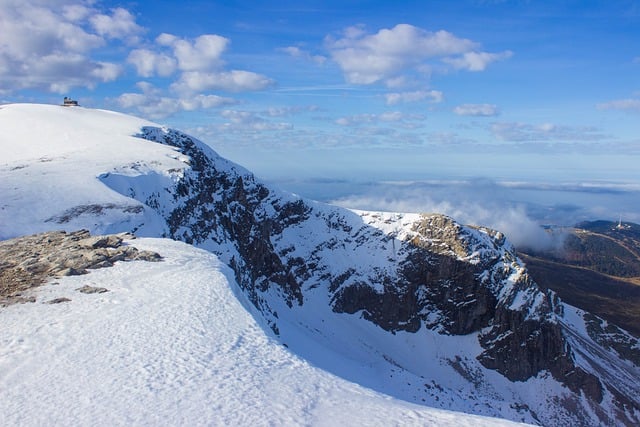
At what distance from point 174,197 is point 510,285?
81.6 metres

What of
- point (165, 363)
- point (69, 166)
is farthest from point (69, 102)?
point (165, 363)

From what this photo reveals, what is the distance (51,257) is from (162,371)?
55.3 ft

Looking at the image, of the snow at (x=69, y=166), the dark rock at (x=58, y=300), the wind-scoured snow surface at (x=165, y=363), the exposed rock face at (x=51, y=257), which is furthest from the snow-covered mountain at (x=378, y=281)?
the dark rock at (x=58, y=300)

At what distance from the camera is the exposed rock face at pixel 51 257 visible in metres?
24.3

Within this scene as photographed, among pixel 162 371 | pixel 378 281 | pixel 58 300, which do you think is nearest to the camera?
pixel 162 371

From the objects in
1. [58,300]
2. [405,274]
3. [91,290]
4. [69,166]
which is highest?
[69,166]

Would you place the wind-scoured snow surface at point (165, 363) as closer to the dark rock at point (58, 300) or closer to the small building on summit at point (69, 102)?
the dark rock at point (58, 300)

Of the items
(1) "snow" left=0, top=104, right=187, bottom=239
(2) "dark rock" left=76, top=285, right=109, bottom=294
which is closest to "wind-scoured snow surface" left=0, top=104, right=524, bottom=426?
(2) "dark rock" left=76, top=285, right=109, bottom=294

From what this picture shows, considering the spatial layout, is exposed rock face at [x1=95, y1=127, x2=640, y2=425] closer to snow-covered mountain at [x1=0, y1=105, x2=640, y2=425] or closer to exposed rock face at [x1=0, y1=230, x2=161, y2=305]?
snow-covered mountain at [x1=0, y1=105, x2=640, y2=425]

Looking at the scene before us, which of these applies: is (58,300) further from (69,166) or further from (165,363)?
(69,166)

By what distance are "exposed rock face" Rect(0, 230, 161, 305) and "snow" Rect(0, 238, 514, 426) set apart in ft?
5.69

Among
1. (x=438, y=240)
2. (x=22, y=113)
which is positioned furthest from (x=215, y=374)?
(x=22, y=113)

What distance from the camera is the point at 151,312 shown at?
70.7 ft

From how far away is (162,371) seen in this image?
1631 cm
